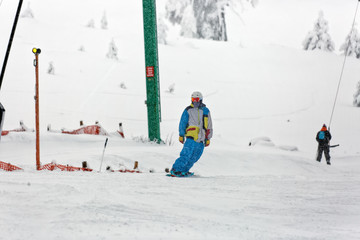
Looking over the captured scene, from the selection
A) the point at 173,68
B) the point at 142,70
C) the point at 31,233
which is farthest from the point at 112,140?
the point at 173,68

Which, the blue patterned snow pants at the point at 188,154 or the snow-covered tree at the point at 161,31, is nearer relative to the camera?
the blue patterned snow pants at the point at 188,154

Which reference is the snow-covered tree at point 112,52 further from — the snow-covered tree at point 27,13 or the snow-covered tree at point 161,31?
the snow-covered tree at point 27,13

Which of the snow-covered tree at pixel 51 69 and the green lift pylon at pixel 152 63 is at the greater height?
the green lift pylon at pixel 152 63

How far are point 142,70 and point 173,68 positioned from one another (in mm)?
2551

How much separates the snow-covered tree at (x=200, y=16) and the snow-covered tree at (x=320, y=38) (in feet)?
25.5

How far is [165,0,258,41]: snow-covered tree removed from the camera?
3562 centimetres

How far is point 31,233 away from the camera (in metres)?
3.06

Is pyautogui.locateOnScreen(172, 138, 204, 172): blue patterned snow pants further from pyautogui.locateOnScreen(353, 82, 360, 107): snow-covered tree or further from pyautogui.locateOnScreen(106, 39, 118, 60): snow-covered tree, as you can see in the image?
pyautogui.locateOnScreen(353, 82, 360, 107): snow-covered tree

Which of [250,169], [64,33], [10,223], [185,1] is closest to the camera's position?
[10,223]

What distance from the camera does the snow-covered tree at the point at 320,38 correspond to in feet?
127

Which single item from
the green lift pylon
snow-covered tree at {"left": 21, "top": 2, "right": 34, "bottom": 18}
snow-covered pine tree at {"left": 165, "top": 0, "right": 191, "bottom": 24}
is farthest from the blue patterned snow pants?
snow-covered tree at {"left": 21, "top": 2, "right": 34, "bottom": 18}

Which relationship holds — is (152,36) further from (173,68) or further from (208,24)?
(208,24)

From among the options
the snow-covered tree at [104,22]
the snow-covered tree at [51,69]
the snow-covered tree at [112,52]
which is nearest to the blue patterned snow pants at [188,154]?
the snow-covered tree at [51,69]

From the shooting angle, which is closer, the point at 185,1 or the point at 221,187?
the point at 221,187
